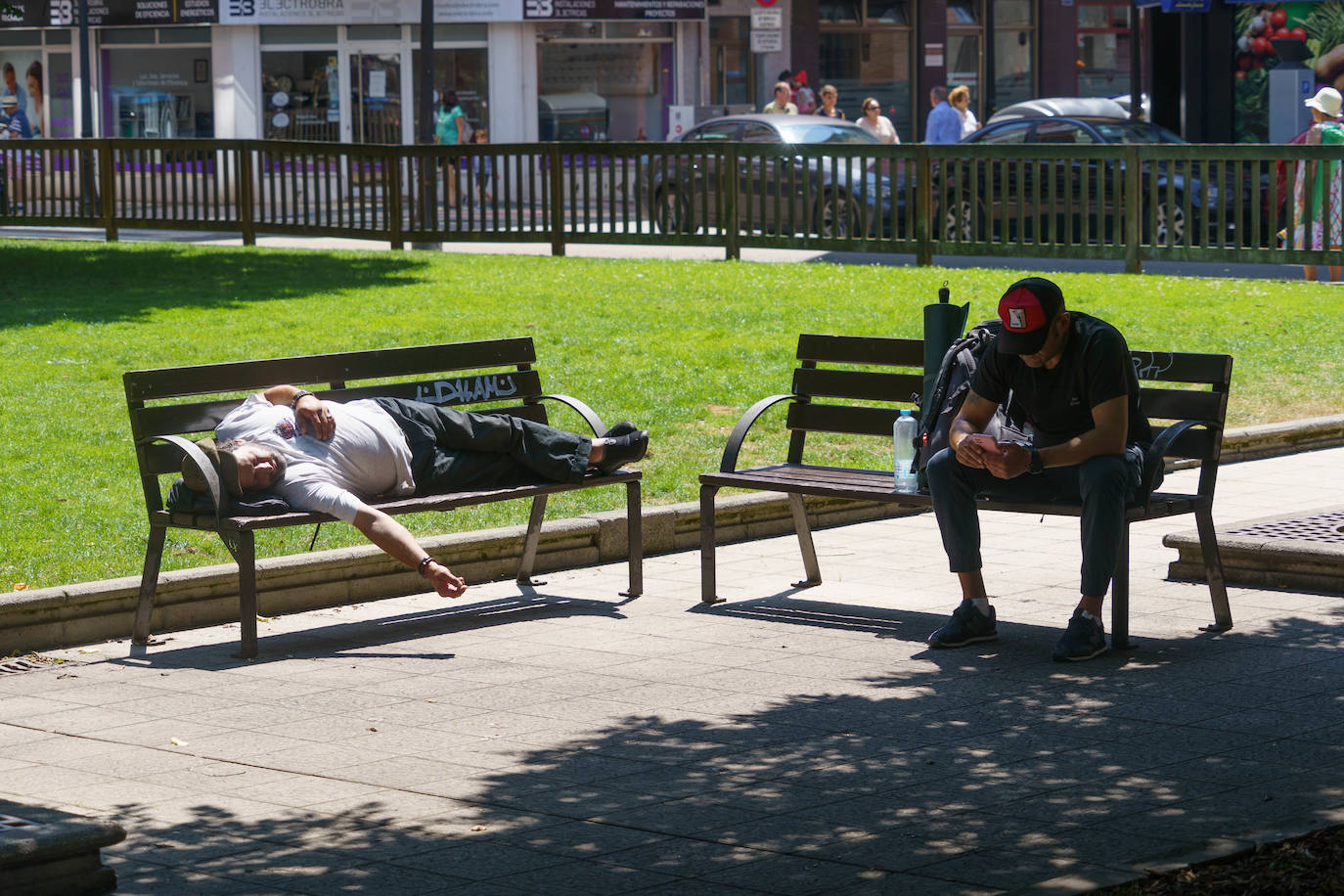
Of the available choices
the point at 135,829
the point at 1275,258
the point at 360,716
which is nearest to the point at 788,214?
the point at 1275,258

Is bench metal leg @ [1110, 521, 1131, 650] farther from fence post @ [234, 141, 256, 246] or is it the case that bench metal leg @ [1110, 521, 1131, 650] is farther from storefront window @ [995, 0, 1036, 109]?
storefront window @ [995, 0, 1036, 109]

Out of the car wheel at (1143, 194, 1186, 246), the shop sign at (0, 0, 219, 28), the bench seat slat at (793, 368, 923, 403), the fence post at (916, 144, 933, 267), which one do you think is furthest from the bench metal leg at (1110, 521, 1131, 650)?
the shop sign at (0, 0, 219, 28)

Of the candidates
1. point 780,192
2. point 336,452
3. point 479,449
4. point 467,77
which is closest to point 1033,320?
point 479,449

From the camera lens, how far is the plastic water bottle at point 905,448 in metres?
7.81

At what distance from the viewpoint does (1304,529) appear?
838 cm

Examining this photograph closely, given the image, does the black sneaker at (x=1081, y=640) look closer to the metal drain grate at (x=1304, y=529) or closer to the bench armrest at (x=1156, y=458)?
the bench armrest at (x=1156, y=458)

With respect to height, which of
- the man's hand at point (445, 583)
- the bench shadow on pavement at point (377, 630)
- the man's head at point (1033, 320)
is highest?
the man's head at point (1033, 320)

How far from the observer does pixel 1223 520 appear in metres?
9.45

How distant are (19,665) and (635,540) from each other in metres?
2.42

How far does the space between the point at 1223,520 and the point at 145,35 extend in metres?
31.0

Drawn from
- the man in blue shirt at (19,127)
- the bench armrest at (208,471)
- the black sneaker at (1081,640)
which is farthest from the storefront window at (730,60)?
the black sneaker at (1081,640)

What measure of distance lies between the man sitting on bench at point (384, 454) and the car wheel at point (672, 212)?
1249 centimetres

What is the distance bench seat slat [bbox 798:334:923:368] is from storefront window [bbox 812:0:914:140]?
32.8m

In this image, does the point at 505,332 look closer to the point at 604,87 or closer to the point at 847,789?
the point at 847,789
